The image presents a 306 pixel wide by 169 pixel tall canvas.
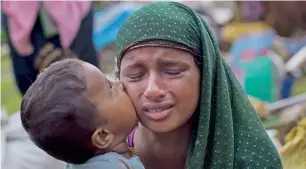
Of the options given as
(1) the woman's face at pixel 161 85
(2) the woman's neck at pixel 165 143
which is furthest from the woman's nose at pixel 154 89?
(2) the woman's neck at pixel 165 143

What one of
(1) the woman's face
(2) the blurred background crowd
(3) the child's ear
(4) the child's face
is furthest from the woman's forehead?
(2) the blurred background crowd

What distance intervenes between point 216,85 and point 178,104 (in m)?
0.20

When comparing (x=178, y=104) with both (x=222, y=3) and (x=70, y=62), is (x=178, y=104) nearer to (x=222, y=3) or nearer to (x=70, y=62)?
(x=70, y=62)

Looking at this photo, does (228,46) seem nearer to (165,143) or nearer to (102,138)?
(165,143)

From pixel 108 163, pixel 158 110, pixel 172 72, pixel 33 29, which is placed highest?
pixel 172 72

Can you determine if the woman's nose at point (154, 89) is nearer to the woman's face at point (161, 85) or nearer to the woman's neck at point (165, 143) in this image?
the woman's face at point (161, 85)

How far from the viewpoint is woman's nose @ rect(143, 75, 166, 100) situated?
1.94m

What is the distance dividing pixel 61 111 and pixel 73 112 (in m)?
0.04

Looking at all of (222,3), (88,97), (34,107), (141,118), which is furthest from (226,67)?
(222,3)

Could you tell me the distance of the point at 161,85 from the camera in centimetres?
197

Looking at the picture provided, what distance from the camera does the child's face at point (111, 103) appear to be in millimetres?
1875

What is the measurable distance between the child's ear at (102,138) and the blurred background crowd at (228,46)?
2.43 ft

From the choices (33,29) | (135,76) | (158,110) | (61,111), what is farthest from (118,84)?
(33,29)

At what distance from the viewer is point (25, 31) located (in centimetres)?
471
